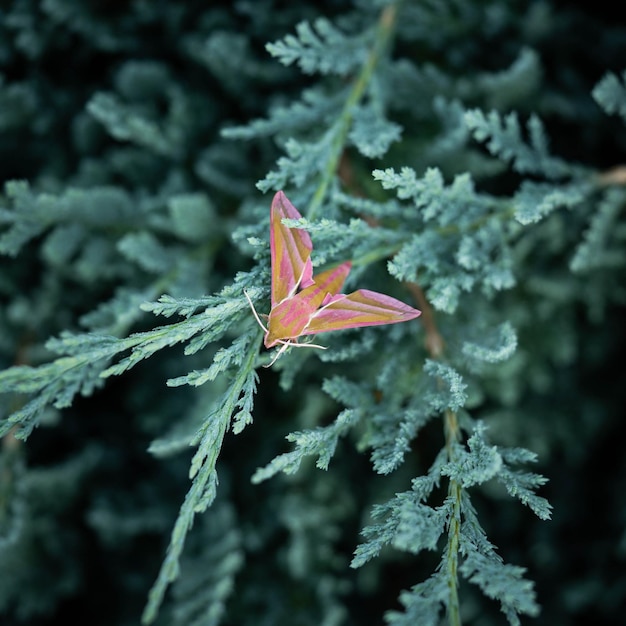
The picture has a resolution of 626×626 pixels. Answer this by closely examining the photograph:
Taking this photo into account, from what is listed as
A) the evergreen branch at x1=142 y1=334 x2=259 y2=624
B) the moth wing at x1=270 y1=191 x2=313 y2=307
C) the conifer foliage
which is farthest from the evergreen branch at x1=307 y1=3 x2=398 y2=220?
the evergreen branch at x1=142 y1=334 x2=259 y2=624

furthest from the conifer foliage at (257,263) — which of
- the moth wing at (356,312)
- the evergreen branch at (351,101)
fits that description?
the moth wing at (356,312)

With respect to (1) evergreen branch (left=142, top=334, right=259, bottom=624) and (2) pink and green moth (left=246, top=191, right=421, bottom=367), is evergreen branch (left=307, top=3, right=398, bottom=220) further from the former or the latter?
(1) evergreen branch (left=142, top=334, right=259, bottom=624)

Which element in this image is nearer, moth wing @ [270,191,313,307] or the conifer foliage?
moth wing @ [270,191,313,307]

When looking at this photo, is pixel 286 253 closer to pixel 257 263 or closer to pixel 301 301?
pixel 301 301

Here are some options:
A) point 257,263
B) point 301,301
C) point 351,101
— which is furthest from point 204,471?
point 351,101

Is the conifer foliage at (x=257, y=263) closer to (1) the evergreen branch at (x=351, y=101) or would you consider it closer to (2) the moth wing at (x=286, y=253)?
(1) the evergreen branch at (x=351, y=101)

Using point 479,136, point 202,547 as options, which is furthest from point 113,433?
point 479,136

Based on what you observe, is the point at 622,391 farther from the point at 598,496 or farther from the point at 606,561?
the point at 606,561
